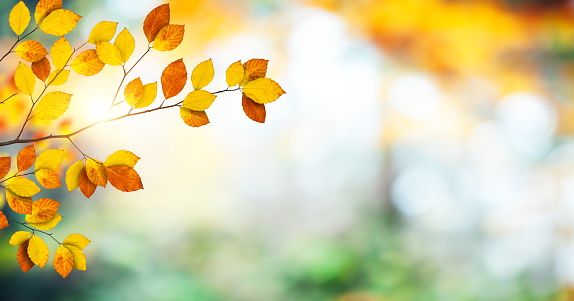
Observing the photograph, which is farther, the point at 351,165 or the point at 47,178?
the point at 351,165

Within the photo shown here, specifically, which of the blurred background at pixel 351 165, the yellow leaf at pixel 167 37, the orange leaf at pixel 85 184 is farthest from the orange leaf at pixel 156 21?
the blurred background at pixel 351 165

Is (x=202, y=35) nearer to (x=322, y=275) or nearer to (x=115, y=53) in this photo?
(x=322, y=275)

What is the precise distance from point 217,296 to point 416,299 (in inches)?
25.4

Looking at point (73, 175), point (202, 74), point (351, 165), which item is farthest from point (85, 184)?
point (351, 165)

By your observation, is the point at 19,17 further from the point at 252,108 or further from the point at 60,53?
the point at 252,108

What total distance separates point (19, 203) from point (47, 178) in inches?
0.9

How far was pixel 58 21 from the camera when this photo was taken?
0.31 m

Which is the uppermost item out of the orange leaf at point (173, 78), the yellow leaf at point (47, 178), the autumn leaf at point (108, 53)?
the autumn leaf at point (108, 53)

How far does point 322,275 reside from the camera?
1411mm

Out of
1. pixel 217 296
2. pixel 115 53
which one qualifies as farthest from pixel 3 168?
pixel 217 296

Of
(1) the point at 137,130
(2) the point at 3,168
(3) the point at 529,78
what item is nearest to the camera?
(2) the point at 3,168

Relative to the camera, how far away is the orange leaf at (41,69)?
0.32 meters

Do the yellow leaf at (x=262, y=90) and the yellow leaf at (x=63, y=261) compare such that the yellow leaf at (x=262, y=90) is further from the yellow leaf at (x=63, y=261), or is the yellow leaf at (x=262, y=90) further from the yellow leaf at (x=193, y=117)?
the yellow leaf at (x=63, y=261)

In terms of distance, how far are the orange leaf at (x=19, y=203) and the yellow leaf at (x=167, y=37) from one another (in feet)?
0.45
